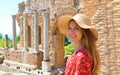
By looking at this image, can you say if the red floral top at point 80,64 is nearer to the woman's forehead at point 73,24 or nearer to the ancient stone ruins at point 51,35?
the woman's forehead at point 73,24

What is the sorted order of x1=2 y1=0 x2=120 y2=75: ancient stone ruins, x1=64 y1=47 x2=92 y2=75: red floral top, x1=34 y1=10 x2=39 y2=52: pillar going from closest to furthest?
x1=64 y1=47 x2=92 y2=75: red floral top < x1=2 y1=0 x2=120 y2=75: ancient stone ruins < x1=34 y1=10 x2=39 y2=52: pillar

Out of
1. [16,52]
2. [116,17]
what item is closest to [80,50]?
[116,17]

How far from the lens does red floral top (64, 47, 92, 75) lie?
2.58 m

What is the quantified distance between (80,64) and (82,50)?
0.58ft

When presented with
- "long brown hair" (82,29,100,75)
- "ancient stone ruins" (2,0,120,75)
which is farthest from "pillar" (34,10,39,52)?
"long brown hair" (82,29,100,75)

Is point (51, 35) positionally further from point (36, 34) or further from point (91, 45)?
point (91, 45)

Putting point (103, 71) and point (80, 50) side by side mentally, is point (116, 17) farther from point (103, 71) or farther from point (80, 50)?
point (80, 50)

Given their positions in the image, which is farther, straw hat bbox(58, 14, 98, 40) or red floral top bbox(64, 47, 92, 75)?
straw hat bbox(58, 14, 98, 40)

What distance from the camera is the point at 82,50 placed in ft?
8.82

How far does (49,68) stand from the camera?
16500mm

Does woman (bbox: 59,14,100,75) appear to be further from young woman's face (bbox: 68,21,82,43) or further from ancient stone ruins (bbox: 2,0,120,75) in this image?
ancient stone ruins (bbox: 2,0,120,75)

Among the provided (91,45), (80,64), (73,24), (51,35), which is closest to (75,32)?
(73,24)

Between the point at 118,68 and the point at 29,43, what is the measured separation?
12811mm

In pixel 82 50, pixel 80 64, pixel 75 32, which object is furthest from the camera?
pixel 75 32
